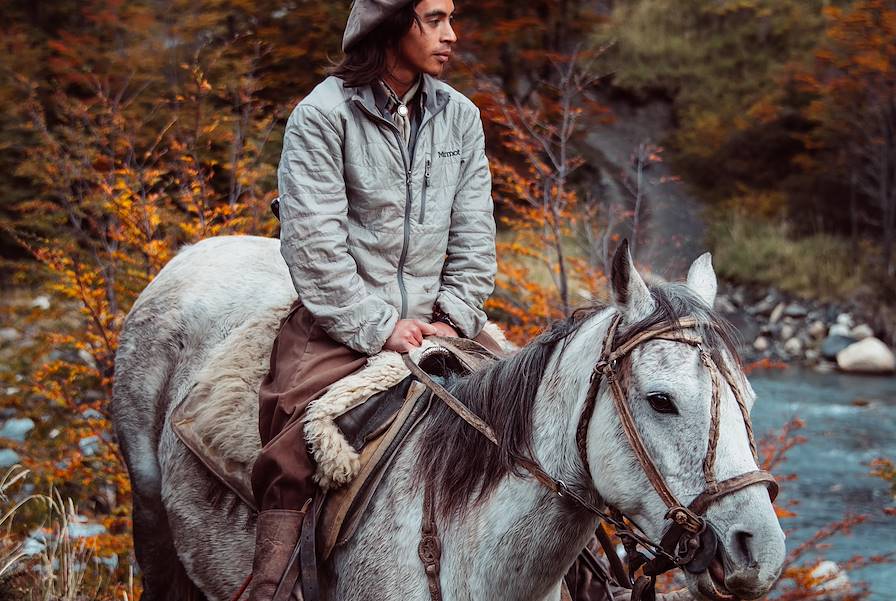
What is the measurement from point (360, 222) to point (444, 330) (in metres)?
0.39

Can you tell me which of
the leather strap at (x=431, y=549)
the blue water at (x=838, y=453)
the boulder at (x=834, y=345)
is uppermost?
the leather strap at (x=431, y=549)

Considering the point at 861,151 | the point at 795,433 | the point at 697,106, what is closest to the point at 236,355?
the point at 795,433

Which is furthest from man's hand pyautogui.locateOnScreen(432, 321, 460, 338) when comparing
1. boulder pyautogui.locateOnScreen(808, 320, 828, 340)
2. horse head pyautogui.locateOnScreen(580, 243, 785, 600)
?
boulder pyautogui.locateOnScreen(808, 320, 828, 340)

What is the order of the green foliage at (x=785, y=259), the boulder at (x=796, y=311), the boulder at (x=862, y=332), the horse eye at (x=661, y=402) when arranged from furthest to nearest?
the green foliage at (x=785, y=259), the boulder at (x=796, y=311), the boulder at (x=862, y=332), the horse eye at (x=661, y=402)

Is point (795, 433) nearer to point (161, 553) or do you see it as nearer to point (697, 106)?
point (161, 553)

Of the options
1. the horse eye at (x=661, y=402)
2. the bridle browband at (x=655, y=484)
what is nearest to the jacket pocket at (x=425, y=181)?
the bridle browband at (x=655, y=484)

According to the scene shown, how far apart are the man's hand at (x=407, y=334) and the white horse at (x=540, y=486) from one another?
0.68ft

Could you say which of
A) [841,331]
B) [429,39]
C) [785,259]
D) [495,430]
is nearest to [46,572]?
[495,430]

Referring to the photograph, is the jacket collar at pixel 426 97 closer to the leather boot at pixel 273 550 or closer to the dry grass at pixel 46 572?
the leather boot at pixel 273 550

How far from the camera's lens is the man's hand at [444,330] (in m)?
2.64

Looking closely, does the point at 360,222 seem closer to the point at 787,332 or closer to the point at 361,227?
the point at 361,227

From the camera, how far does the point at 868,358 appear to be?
1187 cm

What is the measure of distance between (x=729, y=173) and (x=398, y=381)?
17.0 m

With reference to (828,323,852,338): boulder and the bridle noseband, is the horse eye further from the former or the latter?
(828,323,852,338): boulder
